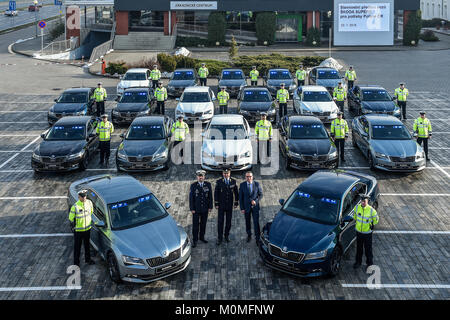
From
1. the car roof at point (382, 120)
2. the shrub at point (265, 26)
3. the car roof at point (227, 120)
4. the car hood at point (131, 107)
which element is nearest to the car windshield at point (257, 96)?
the car hood at point (131, 107)

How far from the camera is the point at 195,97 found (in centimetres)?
2361

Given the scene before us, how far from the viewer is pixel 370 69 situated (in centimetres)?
4000

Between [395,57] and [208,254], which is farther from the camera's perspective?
[395,57]

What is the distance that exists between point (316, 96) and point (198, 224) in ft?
41.2

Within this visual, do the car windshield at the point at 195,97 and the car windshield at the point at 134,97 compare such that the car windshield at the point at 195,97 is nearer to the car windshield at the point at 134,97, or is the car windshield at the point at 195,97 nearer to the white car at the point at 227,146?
the car windshield at the point at 134,97

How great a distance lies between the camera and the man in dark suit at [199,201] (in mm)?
12156

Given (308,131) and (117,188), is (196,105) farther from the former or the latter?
(117,188)

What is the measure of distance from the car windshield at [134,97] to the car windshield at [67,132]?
5.52m

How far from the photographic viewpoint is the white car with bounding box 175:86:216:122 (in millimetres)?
22562

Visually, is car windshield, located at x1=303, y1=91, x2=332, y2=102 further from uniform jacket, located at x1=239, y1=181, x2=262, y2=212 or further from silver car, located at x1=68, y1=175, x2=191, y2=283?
silver car, located at x1=68, y1=175, x2=191, y2=283

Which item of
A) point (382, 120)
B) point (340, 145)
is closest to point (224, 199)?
point (340, 145)
